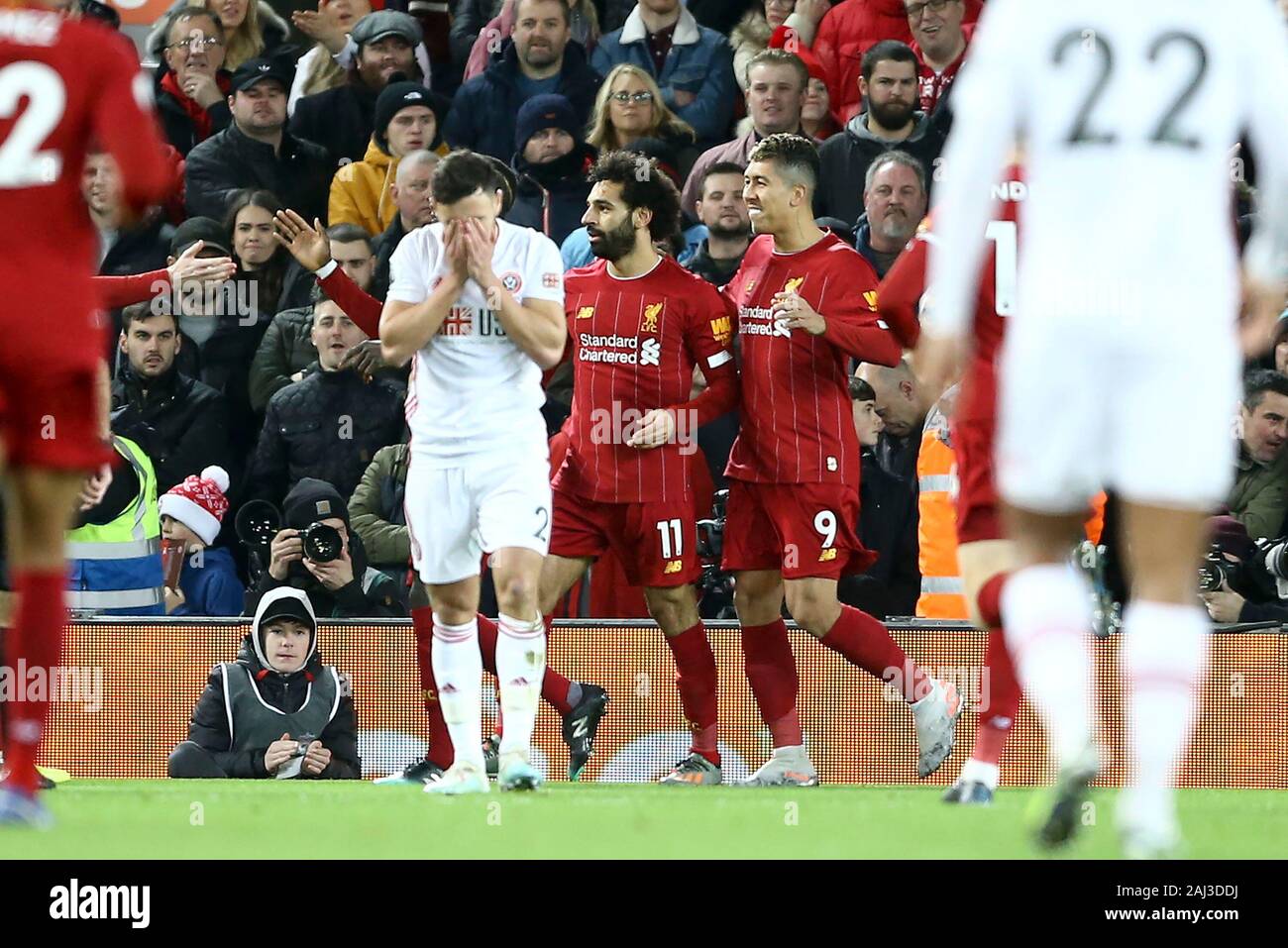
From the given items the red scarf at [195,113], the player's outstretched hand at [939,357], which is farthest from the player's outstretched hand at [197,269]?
the red scarf at [195,113]

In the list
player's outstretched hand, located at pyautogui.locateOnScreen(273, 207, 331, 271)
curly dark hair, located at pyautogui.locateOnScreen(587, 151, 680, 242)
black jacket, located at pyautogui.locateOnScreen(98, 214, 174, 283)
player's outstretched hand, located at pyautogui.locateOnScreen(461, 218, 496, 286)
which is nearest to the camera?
player's outstretched hand, located at pyautogui.locateOnScreen(461, 218, 496, 286)

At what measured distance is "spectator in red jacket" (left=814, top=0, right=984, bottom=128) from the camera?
1287cm

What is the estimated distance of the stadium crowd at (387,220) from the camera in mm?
10070

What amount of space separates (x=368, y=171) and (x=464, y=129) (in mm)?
631

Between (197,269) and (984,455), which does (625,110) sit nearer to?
(197,269)

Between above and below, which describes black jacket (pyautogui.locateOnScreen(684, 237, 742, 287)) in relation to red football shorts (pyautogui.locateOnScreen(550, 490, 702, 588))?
above

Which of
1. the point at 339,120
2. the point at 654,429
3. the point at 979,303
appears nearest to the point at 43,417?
the point at 979,303

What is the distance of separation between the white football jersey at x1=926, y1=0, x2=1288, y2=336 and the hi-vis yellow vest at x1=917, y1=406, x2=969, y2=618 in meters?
→ 4.36

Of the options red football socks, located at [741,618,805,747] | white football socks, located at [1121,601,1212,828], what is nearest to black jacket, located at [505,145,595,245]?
red football socks, located at [741,618,805,747]

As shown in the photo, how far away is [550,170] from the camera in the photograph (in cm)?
1187

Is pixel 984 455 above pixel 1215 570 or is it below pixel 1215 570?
above

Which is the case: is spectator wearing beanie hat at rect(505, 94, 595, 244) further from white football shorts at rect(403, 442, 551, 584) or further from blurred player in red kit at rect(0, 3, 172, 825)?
blurred player in red kit at rect(0, 3, 172, 825)

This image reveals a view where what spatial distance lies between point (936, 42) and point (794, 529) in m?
4.35
